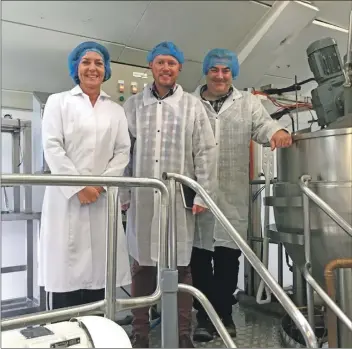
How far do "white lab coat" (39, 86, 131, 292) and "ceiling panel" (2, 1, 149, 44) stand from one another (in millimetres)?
353

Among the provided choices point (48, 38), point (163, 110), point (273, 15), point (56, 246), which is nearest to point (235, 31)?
point (273, 15)

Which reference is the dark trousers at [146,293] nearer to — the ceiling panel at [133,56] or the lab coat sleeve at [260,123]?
the lab coat sleeve at [260,123]

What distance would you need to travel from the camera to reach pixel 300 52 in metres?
2.67

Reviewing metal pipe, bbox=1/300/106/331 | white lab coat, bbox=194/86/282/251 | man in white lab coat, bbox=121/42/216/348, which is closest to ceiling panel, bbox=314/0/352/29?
white lab coat, bbox=194/86/282/251

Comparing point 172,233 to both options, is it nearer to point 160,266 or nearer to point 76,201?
point 160,266

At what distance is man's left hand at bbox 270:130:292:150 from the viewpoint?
1.76 metres

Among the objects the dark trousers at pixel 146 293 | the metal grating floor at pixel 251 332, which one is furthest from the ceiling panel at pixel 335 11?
the metal grating floor at pixel 251 332

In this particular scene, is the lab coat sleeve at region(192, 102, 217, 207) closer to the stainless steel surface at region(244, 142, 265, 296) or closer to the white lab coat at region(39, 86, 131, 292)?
the white lab coat at region(39, 86, 131, 292)

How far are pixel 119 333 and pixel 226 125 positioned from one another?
132 cm

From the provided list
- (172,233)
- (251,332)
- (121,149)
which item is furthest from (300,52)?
(172,233)

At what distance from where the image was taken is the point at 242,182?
2051mm

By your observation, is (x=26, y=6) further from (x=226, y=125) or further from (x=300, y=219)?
(x=300, y=219)

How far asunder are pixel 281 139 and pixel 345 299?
699 mm

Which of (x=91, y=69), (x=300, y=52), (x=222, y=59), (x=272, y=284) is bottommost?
(x=272, y=284)
